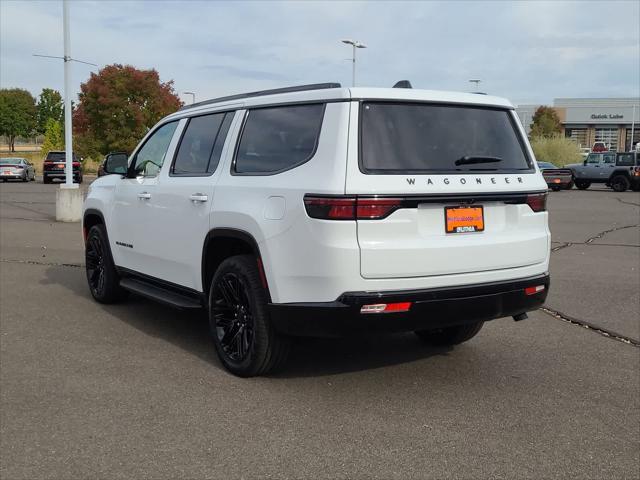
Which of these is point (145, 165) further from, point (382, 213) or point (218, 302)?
point (382, 213)

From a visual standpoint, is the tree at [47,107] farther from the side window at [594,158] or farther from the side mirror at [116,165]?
the side mirror at [116,165]

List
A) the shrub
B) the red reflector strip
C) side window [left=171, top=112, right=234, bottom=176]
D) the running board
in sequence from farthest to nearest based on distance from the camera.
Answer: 1. the shrub
2. the running board
3. side window [left=171, top=112, right=234, bottom=176]
4. the red reflector strip

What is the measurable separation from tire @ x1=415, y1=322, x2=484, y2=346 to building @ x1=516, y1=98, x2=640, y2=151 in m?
81.7

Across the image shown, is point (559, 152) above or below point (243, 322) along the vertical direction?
above

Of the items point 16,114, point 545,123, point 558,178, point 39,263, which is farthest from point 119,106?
point 16,114

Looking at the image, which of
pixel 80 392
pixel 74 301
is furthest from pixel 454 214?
pixel 74 301

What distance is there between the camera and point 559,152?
5050 cm

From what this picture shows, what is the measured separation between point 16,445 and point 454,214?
9.13 ft

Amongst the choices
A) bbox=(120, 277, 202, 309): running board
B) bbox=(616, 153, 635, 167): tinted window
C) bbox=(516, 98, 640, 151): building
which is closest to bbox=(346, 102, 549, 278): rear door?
bbox=(120, 277, 202, 309): running board

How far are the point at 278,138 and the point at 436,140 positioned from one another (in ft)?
3.38

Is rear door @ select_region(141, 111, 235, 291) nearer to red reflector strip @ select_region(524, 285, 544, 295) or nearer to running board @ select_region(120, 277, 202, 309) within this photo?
running board @ select_region(120, 277, 202, 309)

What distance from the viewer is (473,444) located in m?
3.62

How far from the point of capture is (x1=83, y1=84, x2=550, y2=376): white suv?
3895 millimetres

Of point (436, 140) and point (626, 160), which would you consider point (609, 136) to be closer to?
point (626, 160)
